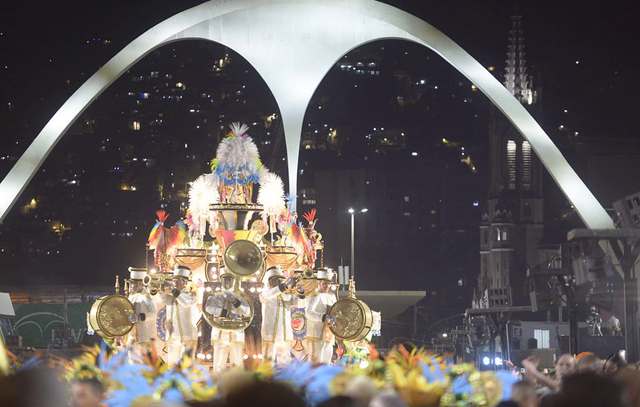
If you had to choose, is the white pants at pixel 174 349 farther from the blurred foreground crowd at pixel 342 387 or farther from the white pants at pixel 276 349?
the blurred foreground crowd at pixel 342 387

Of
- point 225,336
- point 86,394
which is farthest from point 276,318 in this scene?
point 86,394

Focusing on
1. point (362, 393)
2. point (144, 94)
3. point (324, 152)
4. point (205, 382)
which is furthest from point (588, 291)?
point (324, 152)

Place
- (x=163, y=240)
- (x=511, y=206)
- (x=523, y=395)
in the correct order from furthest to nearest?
(x=511, y=206) → (x=163, y=240) → (x=523, y=395)

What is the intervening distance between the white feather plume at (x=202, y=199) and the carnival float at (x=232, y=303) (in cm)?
42

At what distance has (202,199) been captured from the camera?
24516mm

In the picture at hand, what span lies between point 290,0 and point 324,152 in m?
78.3

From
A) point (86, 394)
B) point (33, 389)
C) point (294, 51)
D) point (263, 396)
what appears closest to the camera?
point (263, 396)

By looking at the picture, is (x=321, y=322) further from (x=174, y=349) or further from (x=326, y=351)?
(x=174, y=349)

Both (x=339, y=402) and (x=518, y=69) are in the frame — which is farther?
(x=518, y=69)

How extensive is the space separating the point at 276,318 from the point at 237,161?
368 cm

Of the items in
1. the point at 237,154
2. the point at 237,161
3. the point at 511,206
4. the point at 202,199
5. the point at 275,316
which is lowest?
A: the point at 275,316

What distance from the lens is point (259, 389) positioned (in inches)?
230

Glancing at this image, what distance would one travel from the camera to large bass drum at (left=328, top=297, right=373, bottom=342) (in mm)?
22484

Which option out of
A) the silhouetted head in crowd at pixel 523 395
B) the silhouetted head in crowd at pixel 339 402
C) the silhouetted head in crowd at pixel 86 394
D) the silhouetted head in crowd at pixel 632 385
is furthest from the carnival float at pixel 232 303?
the silhouetted head in crowd at pixel 339 402
